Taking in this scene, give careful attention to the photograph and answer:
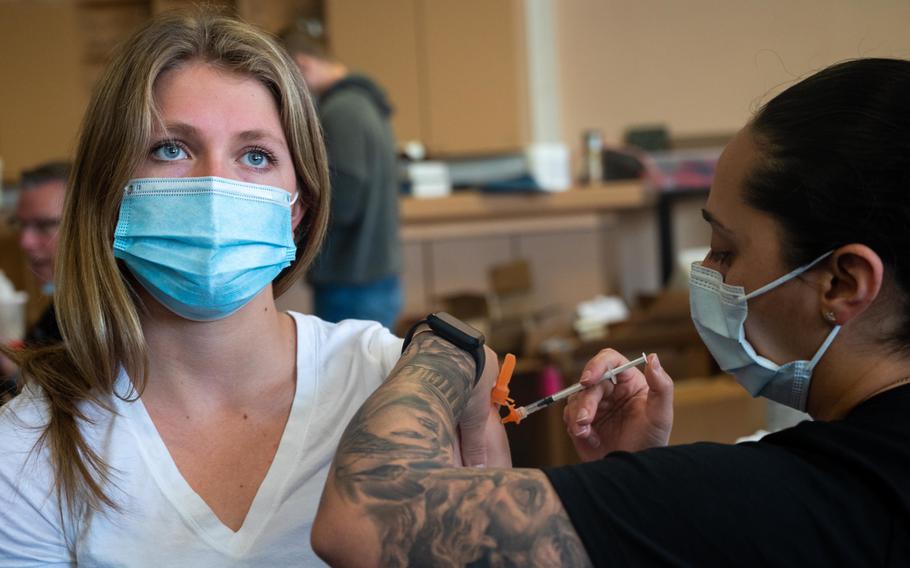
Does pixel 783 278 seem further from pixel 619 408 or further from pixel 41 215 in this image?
pixel 41 215

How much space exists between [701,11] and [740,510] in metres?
5.16

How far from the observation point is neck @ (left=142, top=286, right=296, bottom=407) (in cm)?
125

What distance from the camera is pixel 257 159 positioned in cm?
125

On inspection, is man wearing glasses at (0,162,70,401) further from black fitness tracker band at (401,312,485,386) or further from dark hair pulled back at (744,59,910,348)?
dark hair pulled back at (744,59,910,348)

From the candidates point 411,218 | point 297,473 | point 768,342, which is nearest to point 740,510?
point 768,342

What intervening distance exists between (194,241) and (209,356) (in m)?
0.16

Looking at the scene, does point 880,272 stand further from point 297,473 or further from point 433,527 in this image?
point 297,473

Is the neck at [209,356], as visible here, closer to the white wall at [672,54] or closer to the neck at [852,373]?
the neck at [852,373]

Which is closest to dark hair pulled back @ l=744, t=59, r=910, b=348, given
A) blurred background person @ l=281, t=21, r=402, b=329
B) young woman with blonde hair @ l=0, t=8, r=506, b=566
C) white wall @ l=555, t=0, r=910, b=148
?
young woman with blonde hair @ l=0, t=8, r=506, b=566

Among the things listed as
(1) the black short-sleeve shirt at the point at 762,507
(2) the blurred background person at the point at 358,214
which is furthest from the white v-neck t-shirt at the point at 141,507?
(2) the blurred background person at the point at 358,214

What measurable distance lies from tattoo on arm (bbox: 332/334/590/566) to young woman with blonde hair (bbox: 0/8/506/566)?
0.28 m

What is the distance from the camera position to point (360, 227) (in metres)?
3.09

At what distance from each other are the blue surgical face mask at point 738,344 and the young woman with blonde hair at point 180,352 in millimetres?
333

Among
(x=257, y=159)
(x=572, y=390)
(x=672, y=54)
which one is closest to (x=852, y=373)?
(x=572, y=390)
